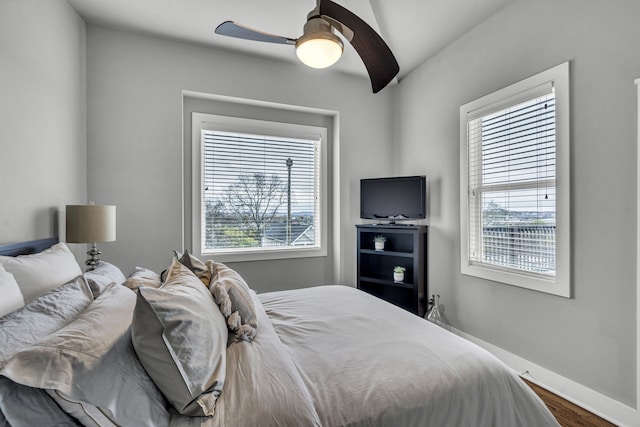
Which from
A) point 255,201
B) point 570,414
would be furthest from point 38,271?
point 570,414

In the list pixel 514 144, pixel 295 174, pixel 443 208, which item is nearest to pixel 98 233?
pixel 295 174

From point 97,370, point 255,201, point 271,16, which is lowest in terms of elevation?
point 97,370

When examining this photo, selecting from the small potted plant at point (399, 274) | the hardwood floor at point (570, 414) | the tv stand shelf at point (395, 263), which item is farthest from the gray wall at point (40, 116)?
the hardwood floor at point (570, 414)

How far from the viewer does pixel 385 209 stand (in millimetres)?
3594

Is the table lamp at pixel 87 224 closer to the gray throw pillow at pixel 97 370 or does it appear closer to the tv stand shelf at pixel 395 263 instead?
the gray throw pillow at pixel 97 370

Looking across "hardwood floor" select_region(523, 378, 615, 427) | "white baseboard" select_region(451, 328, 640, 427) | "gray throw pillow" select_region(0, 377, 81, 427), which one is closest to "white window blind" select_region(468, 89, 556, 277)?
"white baseboard" select_region(451, 328, 640, 427)

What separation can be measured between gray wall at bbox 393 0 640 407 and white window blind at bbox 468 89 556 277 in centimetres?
19

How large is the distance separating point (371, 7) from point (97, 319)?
2.92 m

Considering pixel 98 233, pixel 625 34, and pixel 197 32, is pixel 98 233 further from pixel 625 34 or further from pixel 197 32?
pixel 625 34

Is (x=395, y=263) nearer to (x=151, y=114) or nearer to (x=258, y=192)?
(x=258, y=192)

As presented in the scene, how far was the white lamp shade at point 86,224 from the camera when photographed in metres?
2.20

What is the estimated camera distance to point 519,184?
2584mm

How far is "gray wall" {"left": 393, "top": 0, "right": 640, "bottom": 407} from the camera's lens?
75.2 inches

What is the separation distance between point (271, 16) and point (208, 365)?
2758 millimetres
